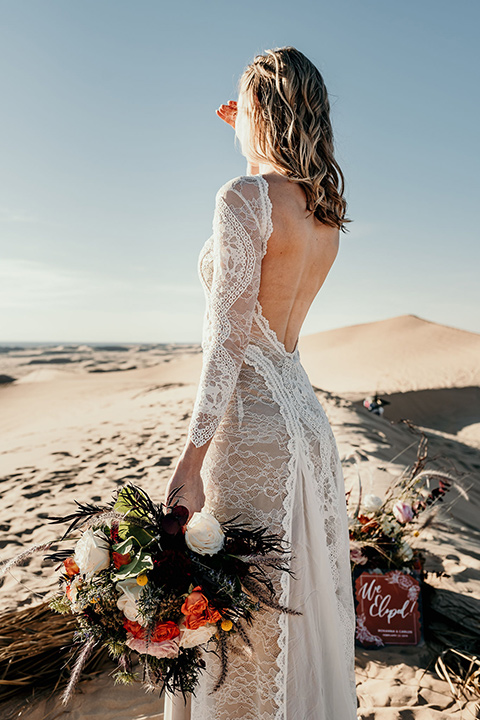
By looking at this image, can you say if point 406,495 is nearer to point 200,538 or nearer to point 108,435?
point 200,538

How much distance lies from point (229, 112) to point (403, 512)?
2725 millimetres

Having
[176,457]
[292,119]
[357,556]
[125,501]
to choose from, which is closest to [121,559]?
[125,501]

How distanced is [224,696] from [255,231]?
5.02 ft

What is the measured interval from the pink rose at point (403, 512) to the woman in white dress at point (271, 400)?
1.69 metres

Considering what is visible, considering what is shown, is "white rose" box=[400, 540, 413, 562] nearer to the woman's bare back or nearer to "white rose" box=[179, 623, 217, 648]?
the woman's bare back

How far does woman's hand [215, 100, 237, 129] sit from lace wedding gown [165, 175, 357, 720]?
569mm

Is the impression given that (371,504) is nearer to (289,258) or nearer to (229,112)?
(289,258)

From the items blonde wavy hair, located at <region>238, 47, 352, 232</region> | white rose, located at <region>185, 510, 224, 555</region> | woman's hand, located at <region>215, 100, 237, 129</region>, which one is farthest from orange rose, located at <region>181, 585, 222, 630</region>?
woman's hand, located at <region>215, 100, 237, 129</region>

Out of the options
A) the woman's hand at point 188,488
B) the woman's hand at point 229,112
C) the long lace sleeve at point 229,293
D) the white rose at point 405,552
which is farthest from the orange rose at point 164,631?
the white rose at point 405,552

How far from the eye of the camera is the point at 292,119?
1604mm

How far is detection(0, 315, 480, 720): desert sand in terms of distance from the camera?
9.12 ft

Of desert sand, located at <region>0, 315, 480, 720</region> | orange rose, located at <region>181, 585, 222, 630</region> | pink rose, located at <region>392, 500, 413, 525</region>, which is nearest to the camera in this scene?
orange rose, located at <region>181, 585, 222, 630</region>

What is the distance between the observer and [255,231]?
5.02 ft

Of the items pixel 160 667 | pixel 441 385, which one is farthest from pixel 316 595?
pixel 441 385
